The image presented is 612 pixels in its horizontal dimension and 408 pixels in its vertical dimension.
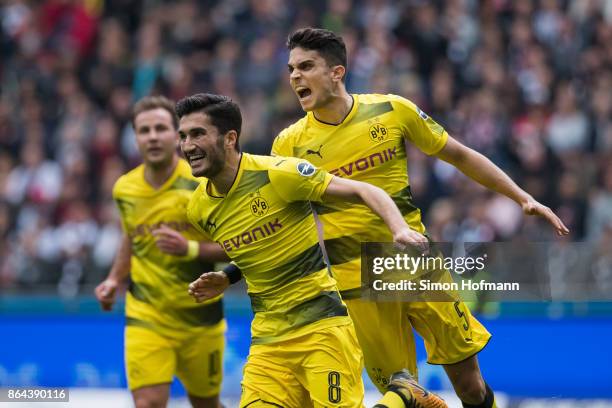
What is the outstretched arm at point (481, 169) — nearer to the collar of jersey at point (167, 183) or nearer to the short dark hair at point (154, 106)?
the collar of jersey at point (167, 183)

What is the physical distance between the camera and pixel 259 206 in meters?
6.96

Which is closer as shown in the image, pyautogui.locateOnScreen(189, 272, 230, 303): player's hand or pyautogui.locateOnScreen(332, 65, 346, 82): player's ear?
pyautogui.locateOnScreen(189, 272, 230, 303): player's hand

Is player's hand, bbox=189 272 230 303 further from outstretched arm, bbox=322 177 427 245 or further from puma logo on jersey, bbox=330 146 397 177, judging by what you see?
puma logo on jersey, bbox=330 146 397 177

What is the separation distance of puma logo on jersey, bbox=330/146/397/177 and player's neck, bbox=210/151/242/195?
0.74 metres

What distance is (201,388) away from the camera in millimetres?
9039

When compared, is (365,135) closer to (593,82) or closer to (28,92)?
(593,82)

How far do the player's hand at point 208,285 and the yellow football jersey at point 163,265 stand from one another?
1.66m

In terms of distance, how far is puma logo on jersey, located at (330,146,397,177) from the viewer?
7.53 m

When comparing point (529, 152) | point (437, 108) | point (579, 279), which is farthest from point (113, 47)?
point (579, 279)

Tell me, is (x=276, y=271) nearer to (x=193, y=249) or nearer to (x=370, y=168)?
(x=370, y=168)

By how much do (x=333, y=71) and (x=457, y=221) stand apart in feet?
18.9

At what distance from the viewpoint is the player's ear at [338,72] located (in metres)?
7.52

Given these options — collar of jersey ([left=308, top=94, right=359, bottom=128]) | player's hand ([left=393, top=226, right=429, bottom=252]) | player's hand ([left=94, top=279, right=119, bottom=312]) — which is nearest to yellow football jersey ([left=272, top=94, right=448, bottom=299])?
collar of jersey ([left=308, top=94, right=359, bottom=128])

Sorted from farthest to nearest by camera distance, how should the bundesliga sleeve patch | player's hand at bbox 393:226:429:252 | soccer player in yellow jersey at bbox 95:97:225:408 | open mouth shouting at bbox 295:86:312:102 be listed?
soccer player in yellow jersey at bbox 95:97:225:408 < open mouth shouting at bbox 295:86:312:102 < the bundesliga sleeve patch < player's hand at bbox 393:226:429:252
